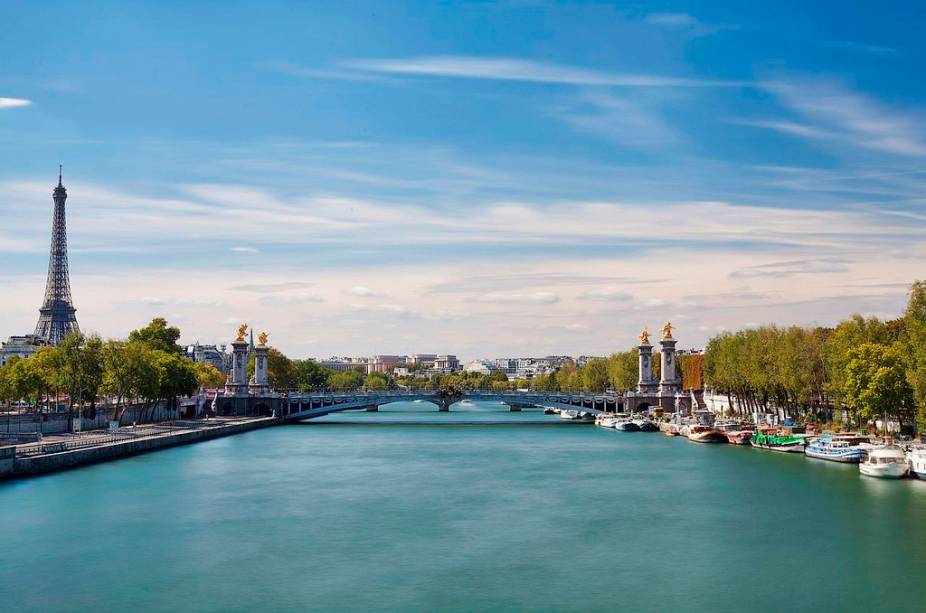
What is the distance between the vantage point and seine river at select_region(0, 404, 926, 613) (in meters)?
23.7

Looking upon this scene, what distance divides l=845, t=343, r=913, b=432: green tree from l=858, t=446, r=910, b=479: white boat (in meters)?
6.06

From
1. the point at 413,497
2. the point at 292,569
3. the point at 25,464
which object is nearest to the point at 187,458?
the point at 25,464

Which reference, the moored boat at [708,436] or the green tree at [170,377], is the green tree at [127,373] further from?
the moored boat at [708,436]

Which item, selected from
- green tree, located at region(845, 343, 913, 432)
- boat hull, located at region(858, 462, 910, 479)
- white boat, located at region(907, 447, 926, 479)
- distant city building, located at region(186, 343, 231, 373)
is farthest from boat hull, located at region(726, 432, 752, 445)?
distant city building, located at region(186, 343, 231, 373)

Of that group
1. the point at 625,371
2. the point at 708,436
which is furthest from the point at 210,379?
the point at 708,436

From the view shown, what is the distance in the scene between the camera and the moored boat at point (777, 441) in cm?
5259

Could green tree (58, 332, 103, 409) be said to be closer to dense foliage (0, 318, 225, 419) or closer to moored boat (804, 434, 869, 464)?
dense foliage (0, 318, 225, 419)

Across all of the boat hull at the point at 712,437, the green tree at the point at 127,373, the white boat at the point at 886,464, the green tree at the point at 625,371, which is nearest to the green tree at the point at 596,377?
the green tree at the point at 625,371

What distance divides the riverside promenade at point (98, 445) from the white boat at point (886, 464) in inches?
1250

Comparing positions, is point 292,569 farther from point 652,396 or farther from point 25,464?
point 652,396

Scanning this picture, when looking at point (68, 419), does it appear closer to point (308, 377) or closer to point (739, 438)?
point (739, 438)

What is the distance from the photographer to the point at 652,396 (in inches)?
3479

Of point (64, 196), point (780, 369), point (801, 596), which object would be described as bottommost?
point (801, 596)

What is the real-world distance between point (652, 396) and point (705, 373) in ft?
16.8
